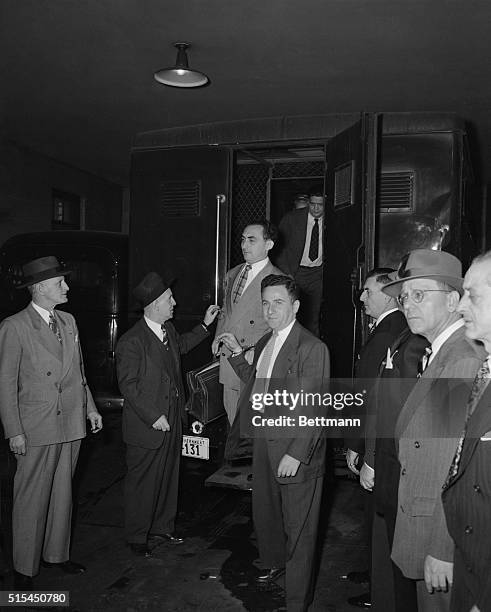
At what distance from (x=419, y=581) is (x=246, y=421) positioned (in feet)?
5.22

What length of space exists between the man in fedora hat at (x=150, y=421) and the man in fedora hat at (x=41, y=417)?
1.24 feet

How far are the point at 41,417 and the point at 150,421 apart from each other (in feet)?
2.41

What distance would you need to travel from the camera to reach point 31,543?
12.1ft

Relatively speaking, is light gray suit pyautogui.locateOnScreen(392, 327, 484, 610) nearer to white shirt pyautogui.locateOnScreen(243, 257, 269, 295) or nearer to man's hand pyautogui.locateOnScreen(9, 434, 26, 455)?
man's hand pyautogui.locateOnScreen(9, 434, 26, 455)

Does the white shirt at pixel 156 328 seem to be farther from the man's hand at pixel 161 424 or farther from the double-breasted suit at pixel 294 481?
the double-breasted suit at pixel 294 481

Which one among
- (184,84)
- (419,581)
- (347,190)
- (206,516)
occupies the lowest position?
(206,516)

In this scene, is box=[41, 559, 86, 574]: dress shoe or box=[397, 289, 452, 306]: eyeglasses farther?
box=[41, 559, 86, 574]: dress shoe

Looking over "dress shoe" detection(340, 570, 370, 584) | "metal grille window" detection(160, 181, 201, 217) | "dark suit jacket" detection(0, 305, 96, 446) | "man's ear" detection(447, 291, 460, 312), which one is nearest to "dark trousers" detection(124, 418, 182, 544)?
"dark suit jacket" detection(0, 305, 96, 446)

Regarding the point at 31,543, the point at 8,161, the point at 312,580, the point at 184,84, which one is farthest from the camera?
the point at 8,161

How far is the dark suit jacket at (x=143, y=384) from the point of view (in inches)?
166

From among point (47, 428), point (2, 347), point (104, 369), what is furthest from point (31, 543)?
point (104, 369)

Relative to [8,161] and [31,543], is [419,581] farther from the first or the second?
[8,161]

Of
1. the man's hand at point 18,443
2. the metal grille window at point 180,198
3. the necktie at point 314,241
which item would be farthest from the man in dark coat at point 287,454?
the necktie at point 314,241

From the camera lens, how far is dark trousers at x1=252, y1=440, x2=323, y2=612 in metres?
3.35
